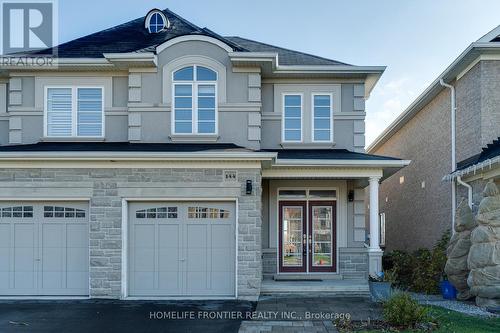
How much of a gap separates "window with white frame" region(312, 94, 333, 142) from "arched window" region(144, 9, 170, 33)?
538cm

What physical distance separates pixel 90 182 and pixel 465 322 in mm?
8618

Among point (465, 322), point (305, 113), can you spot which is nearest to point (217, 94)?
point (305, 113)

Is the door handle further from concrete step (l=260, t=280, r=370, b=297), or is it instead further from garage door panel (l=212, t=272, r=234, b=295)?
garage door panel (l=212, t=272, r=234, b=295)

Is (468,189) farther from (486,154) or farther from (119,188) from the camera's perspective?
(119,188)

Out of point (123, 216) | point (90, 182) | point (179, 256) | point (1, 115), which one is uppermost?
point (1, 115)

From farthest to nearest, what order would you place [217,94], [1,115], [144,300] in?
[1,115], [217,94], [144,300]

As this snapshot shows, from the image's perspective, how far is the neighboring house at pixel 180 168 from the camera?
11070 millimetres

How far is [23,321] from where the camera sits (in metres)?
9.11

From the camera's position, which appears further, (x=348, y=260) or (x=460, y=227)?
(x=348, y=260)

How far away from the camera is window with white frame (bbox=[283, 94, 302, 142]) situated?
13.5m

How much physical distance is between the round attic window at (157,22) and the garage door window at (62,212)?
648cm

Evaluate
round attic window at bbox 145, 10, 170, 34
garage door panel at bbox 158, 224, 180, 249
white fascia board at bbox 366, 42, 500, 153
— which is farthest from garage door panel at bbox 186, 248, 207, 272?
white fascia board at bbox 366, 42, 500, 153

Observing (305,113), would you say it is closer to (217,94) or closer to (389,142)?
(217,94)

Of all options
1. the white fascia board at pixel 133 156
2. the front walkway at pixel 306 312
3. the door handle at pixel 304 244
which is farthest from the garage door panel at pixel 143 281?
the door handle at pixel 304 244
